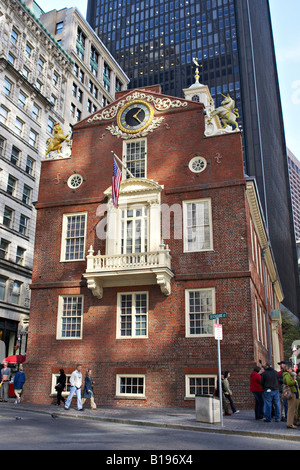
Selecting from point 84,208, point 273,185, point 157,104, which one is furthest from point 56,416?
point 273,185

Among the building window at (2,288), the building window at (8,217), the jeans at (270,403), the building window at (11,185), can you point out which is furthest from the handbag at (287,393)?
the building window at (11,185)

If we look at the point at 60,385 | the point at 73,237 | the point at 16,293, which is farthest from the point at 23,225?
the point at 60,385

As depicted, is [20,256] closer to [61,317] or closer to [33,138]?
[33,138]

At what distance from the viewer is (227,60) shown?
10912 centimetres

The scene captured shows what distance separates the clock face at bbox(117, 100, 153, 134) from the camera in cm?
2542

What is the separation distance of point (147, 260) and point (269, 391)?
341 inches

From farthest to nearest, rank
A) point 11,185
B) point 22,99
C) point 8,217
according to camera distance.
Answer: point 22,99, point 11,185, point 8,217

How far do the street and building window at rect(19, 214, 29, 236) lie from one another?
3574 centimetres

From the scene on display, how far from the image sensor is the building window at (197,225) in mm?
22516

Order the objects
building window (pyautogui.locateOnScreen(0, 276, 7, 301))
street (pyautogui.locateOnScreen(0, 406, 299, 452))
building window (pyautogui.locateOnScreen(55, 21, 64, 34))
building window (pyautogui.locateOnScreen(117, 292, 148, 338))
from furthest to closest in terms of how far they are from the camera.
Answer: building window (pyautogui.locateOnScreen(55, 21, 64, 34))
building window (pyautogui.locateOnScreen(0, 276, 7, 301))
building window (pyautogui.locateOnScreen(117, 292, 148, 338))
street (pyautogui.locateOnScreen(0, 406, 299, 452))

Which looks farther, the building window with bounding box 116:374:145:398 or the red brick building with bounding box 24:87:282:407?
the building window with bounding box 116:374:145:398

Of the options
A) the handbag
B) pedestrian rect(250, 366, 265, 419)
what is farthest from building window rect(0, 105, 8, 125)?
the handbag

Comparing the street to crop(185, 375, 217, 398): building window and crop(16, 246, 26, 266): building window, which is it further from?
crop(16, 246, 26, 266): building window

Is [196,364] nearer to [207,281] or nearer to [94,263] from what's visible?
[207,281]
